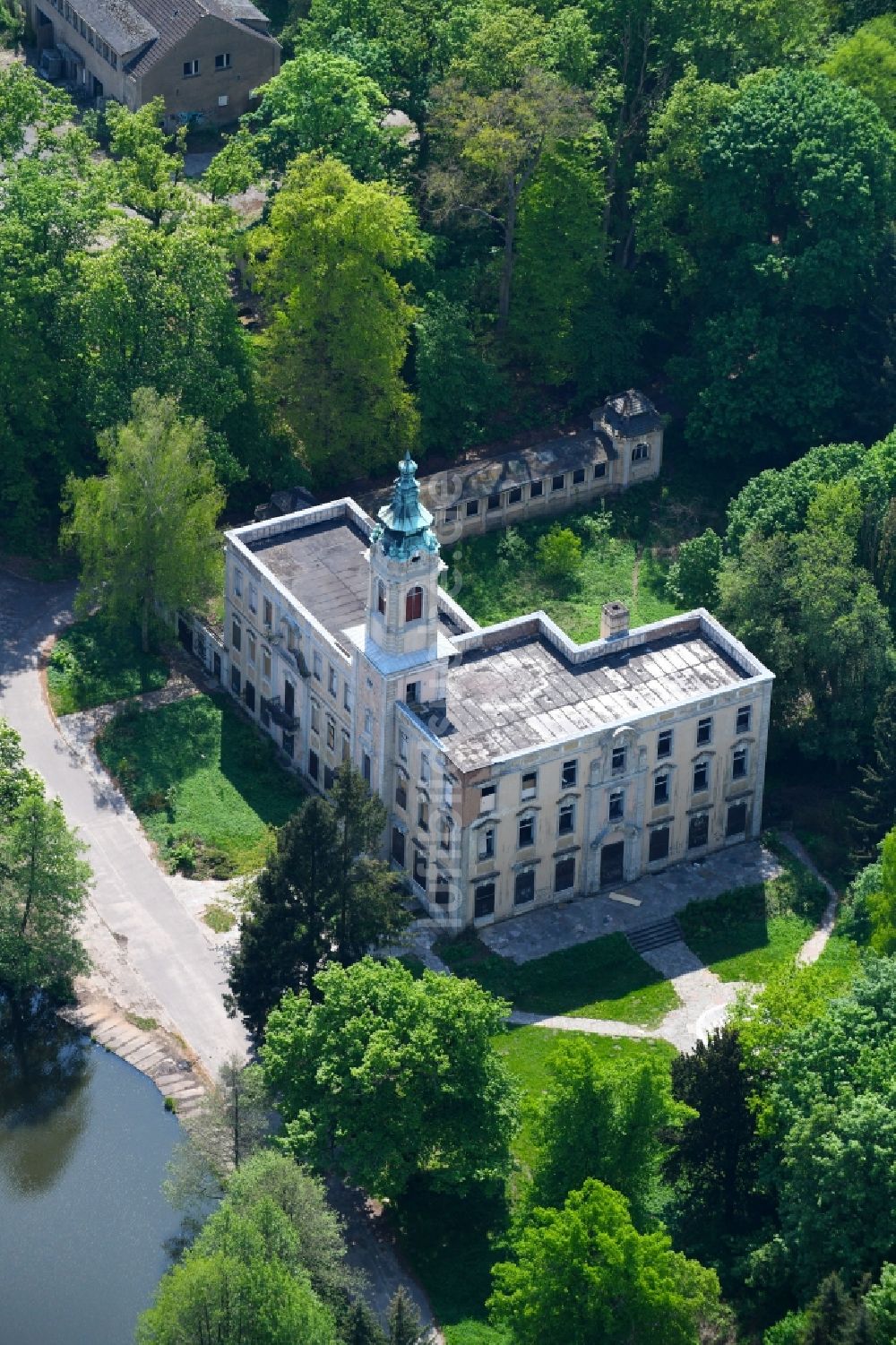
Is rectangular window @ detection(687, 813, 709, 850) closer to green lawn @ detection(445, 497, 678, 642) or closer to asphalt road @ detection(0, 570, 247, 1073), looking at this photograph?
green lawn @ detection(445, 497, 678, 642)

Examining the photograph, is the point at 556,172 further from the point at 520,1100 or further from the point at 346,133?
the point at 520,1100

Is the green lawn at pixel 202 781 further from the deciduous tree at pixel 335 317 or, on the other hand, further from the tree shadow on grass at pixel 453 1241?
the tree shadow on grass at pixel 453 1241

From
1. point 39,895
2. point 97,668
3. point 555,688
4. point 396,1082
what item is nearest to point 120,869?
point 39,895

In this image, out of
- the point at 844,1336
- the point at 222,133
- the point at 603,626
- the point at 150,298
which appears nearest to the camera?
the point at 844,1336

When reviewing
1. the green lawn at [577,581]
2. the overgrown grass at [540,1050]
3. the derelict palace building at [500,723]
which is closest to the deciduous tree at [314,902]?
the derelict palace building at [500,723]

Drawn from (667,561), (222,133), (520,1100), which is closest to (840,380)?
(667,561)

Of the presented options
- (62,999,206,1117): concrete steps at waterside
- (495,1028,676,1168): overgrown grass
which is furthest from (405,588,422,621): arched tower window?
(62,999,206,1117): concrete steps at waterside
